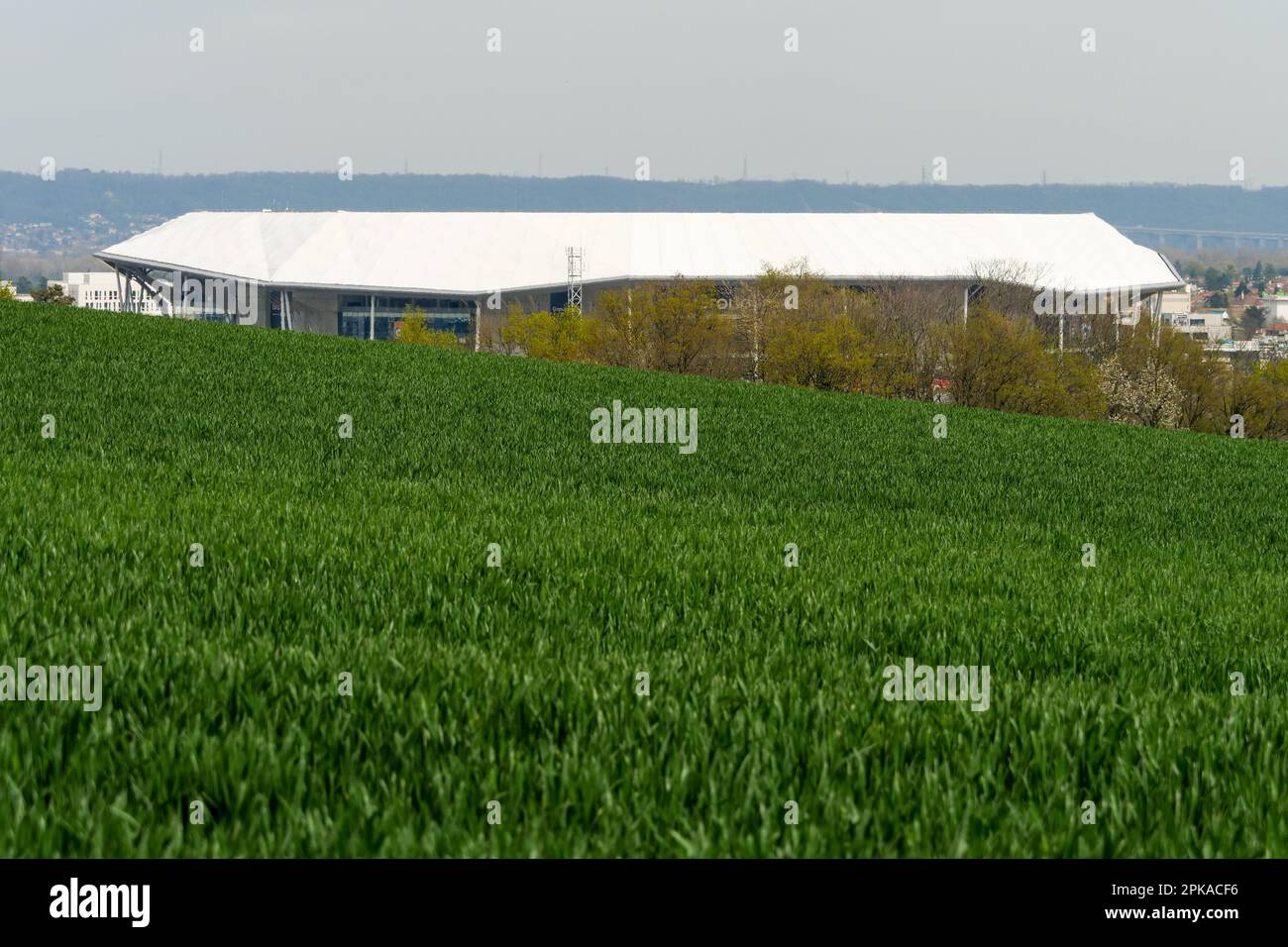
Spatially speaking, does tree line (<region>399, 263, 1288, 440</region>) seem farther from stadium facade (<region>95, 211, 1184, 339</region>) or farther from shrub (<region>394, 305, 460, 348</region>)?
stadium facade (<region>95, 211, 1184, 339</region>)

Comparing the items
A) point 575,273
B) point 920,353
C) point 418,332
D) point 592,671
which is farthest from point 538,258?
point 592,671

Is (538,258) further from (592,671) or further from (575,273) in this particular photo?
(592,671)

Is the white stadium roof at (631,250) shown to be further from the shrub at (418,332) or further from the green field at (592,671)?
the green field at (592,671)

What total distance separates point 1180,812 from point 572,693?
221 centimetres

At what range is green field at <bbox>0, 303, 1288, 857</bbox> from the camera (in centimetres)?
355

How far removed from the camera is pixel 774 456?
72.2 feet

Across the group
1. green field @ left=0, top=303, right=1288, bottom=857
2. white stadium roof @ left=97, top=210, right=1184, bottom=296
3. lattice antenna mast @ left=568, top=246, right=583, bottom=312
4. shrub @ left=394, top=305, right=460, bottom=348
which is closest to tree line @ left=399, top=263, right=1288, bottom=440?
shrub @ left=394, top=305, right=460, bottom=348

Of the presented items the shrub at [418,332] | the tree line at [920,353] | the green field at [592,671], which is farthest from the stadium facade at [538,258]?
the green field at [592,671]

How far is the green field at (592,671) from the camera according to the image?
140 inches

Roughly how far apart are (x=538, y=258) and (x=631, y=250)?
9.53 m

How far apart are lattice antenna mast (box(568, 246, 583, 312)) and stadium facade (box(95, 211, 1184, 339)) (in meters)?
0.18

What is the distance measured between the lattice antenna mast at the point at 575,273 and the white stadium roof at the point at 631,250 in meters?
1.05
